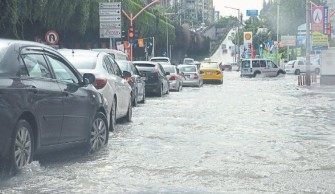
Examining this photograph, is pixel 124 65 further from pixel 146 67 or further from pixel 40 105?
pixel 40 105

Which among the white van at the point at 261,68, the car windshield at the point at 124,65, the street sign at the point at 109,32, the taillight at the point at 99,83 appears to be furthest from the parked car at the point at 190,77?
the taillight at the point at 99,83

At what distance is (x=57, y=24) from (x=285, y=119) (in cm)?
2356

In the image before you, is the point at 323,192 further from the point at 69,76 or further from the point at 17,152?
the point at 69,76

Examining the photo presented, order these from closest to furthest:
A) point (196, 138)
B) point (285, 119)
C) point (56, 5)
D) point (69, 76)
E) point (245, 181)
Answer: point (245, 181) → point (69, 76) → point (196, 138) → point (285, 119) → point (56, 5)

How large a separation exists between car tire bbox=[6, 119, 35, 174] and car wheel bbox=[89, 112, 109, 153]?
75.0 inches

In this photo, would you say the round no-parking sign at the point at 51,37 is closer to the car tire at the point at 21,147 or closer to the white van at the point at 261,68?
the car tire at the point at 21,147

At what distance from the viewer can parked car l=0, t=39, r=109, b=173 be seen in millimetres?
7465

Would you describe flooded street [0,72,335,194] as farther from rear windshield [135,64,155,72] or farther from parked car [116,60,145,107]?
rear windshield [135,64,155,72]

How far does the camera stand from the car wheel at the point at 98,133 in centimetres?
996

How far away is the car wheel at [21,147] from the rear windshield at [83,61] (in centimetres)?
479

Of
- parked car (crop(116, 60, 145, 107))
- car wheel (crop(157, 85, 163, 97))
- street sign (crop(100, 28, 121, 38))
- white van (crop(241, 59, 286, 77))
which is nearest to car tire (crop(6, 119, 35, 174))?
parked car (crop(116, 60, 145, 107))

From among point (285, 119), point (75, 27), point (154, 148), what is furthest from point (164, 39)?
Result: point (154, 148)

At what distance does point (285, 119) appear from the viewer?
651 inches

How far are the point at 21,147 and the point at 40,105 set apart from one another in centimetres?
60
